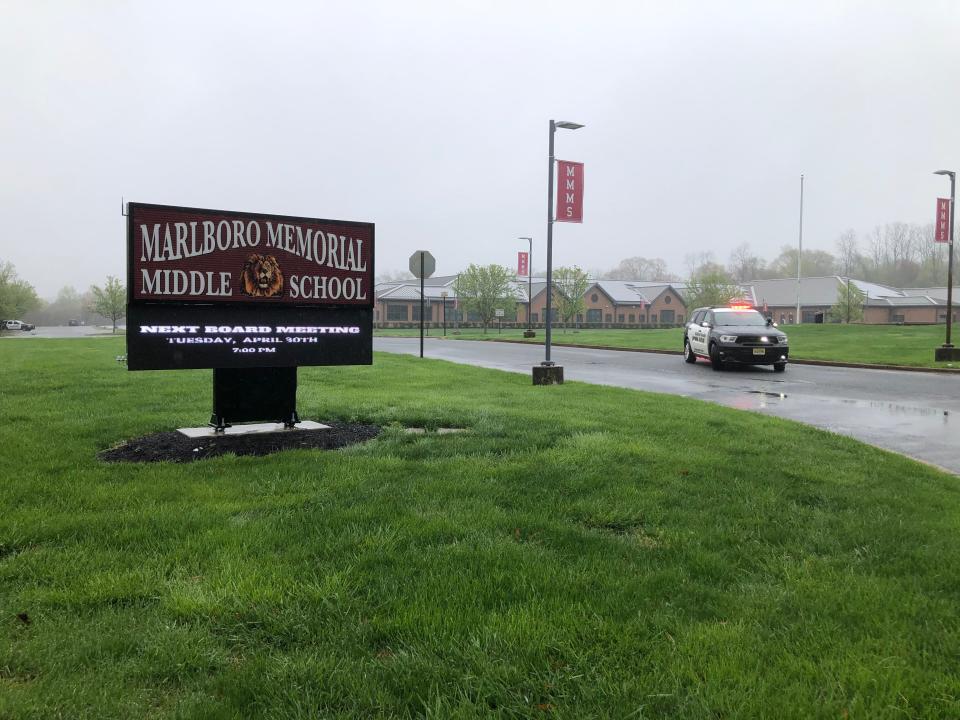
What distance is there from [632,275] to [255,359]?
15868cm

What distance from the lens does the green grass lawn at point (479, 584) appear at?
2611mm

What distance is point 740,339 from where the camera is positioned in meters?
19.0

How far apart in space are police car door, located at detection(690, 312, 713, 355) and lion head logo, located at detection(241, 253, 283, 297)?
50.8 feet

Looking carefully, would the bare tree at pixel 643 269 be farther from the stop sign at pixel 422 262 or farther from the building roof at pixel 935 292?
the stop sign at pixel 422 262

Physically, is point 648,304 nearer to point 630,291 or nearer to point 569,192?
point 630,291

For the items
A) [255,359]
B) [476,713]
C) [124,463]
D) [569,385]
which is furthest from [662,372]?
[476,713]

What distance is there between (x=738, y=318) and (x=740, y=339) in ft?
5.27

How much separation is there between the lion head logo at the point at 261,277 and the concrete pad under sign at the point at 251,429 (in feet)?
5.07

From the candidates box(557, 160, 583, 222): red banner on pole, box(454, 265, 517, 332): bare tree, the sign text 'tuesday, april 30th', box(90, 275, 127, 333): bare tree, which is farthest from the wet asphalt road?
box(90, 275, 127, 333): bare tree

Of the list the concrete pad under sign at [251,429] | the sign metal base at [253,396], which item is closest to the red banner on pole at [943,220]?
the concrete pad under sign at [251,429]

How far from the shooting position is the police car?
1886cm

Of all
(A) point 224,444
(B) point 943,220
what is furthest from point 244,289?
(B) point 943,220

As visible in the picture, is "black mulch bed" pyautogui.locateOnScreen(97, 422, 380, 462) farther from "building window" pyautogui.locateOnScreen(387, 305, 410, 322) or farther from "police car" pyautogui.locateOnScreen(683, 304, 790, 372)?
"building window" pyautogui.locateOnScreen(387, 305, 410, 322)

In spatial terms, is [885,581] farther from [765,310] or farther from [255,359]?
[765,310]
